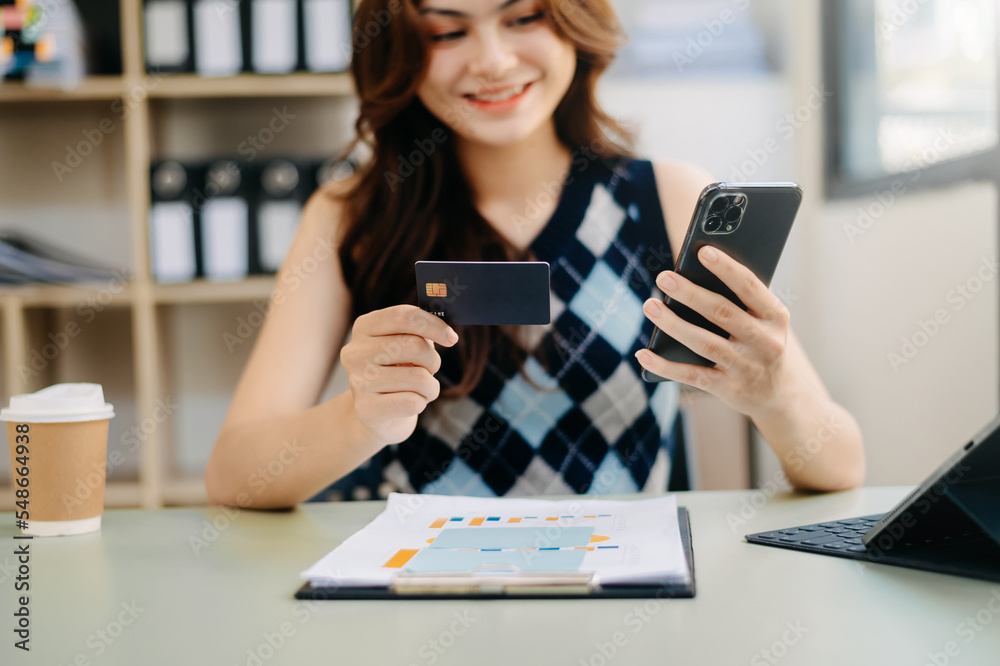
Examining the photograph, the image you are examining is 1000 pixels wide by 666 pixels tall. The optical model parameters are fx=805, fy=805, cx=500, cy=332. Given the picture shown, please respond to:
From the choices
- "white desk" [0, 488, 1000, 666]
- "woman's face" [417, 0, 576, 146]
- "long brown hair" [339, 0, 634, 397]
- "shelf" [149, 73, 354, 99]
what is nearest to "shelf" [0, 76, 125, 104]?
"shelf" [149, 73, 354, 99]

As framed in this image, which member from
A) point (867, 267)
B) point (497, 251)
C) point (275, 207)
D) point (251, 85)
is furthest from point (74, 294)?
point (867, 267)

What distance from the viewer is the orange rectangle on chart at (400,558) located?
592 millimetres

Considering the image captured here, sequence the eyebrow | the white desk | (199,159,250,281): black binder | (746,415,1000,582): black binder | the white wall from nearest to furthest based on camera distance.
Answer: the white desk → (746,415,1000,582): black binder → the eyebrow → the white wall → (199,159,250,281): black binder

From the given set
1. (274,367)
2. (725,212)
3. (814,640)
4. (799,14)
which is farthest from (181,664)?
(799,14)

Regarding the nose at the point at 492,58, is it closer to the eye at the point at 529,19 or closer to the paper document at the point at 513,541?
the eye at the point at 529,19

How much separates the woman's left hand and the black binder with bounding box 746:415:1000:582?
209 millimetres

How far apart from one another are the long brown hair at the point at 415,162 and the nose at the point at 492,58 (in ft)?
0.24

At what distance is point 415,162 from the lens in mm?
1303

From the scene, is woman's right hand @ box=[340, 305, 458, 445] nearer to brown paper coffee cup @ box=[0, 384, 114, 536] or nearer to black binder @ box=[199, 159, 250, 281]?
brown paper coffee cup @ box=[0, 384, 114, 536]

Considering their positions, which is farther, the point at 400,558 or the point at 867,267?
the point at 867,267

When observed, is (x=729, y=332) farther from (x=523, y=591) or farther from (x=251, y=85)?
(x=251, y=85)

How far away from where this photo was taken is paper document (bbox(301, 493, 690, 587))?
0.57 metres

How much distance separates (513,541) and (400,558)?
98mm

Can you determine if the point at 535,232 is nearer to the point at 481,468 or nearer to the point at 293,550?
the point at 481,468
